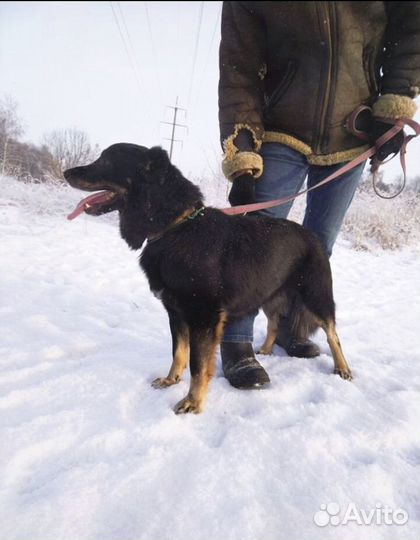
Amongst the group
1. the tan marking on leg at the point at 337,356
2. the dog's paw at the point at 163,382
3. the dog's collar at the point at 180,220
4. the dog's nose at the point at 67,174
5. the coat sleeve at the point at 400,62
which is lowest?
the dog's paw at the point at 163,382

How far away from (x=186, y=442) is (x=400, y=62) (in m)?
1.57

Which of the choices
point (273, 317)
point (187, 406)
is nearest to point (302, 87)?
point (187, 406)

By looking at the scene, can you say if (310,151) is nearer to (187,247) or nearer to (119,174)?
(187,247)

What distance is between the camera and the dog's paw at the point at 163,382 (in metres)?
2.14

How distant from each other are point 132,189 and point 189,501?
1.60 m

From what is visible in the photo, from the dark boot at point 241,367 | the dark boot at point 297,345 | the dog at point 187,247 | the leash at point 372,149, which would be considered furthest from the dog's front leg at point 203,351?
the dark boot at point 297,345

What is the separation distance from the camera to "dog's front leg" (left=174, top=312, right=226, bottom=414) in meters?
1.99

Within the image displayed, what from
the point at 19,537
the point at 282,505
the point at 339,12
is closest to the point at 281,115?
the point at 339,12

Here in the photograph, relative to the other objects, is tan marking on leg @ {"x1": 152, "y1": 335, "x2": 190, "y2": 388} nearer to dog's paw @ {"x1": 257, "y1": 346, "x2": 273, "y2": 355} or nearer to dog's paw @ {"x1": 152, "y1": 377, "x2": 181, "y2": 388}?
dog's paw @ {"x1": 152, "y1": 377, "x2": 181, "y2": 388}

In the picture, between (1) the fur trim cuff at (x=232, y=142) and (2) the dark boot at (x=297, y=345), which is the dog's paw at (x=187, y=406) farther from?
(1) the fur trim cuff at (x=232, y=142)

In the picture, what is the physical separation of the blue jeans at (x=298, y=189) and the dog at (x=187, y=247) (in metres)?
0.24

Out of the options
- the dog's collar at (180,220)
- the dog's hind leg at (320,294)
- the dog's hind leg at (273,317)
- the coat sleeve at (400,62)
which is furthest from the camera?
the dog's hind leg at (273,317)

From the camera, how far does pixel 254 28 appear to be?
52 centimetres

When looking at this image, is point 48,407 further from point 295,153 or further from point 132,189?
point 295,153
